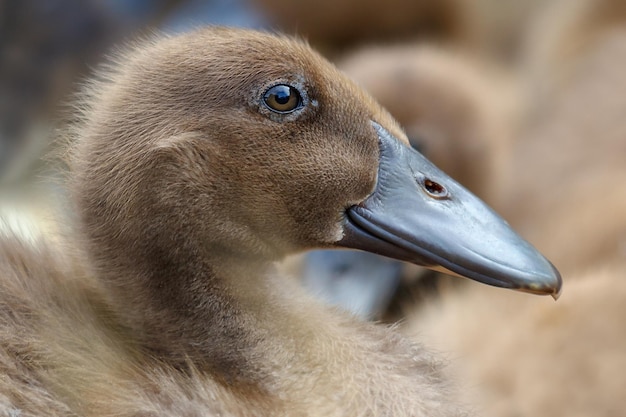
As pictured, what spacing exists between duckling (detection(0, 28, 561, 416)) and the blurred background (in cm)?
15

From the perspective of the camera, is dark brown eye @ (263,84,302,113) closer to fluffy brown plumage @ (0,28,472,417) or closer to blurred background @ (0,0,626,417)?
fluffy brown plumage @ (0,28,472,417)

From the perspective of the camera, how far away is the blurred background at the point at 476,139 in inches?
68.7

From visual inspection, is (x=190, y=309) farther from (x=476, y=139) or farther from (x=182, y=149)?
(x=476, y=139)

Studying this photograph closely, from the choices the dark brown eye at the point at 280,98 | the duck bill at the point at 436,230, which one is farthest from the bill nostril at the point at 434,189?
the dark brown eye at the point at 280,98

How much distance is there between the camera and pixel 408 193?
50.6 inches

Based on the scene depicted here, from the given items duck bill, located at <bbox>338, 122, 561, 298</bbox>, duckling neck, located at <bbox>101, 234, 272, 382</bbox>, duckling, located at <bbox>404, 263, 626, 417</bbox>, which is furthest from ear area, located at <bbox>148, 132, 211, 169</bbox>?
duckling, located at <bbox>404, 263, 626, 417</bbox>

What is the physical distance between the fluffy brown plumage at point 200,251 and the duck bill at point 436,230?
0.11 ft

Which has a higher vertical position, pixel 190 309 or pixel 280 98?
pixel 280 98

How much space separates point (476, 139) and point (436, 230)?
4.15ft

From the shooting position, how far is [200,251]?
1.18m

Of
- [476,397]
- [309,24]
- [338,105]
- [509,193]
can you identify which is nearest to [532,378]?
[476,397]

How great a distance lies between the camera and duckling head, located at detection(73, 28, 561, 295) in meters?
1.17

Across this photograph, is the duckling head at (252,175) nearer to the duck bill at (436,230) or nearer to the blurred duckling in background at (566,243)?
the duck bill at (436,230)

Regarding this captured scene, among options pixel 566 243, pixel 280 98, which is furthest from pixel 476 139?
pixel 280 98
